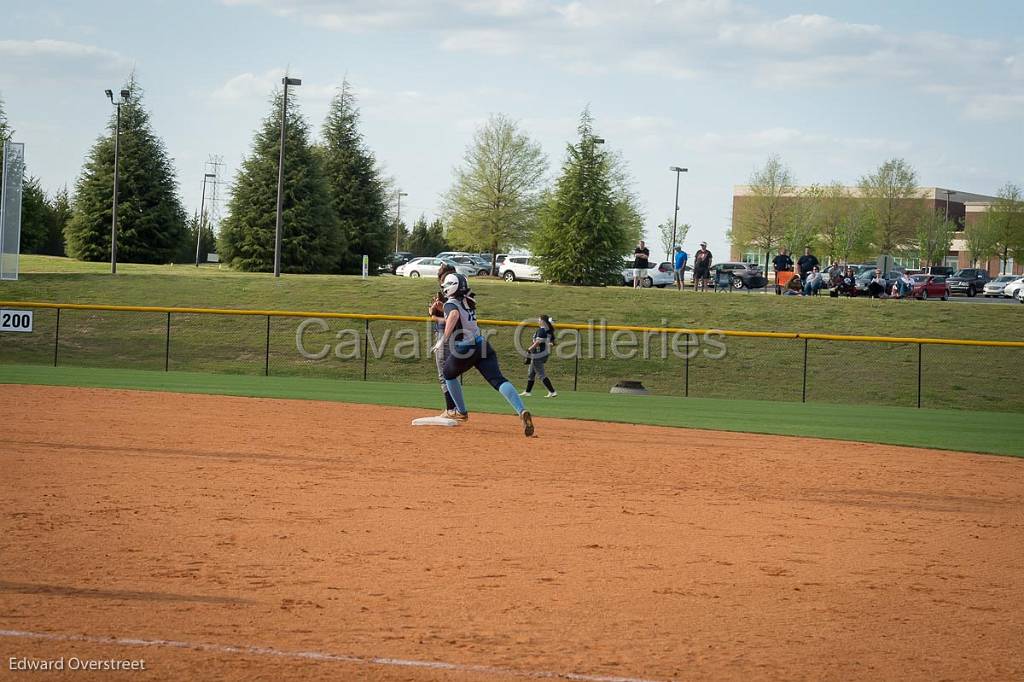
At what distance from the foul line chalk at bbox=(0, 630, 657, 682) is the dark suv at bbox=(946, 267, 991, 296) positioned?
218 ft

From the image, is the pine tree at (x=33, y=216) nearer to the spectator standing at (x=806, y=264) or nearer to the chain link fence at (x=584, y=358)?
the chain link fence at (x=584, y=358)

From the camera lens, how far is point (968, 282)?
6631 centimetres

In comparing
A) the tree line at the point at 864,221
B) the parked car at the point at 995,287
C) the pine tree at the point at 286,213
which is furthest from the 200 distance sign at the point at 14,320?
the tree line at the point at 864,221

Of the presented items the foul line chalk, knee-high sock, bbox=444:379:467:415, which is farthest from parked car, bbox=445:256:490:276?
the foul line chalk

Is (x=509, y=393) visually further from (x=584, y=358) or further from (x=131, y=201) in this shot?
(x=131, y=201)

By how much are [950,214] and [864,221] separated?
30720 millimetres

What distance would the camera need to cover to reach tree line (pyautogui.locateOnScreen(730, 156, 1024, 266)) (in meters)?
85.5

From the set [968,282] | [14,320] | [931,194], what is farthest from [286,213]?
[931,194]

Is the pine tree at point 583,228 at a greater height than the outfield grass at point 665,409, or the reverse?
the pine tree at point 583,228

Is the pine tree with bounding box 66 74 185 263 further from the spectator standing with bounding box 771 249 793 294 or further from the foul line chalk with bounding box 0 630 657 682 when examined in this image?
the foul line chalk with bounding box 0 630 657 682

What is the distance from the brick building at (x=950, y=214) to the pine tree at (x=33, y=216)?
174 feet

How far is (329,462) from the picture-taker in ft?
39.5

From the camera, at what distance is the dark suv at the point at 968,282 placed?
66188 mm

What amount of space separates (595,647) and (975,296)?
66.7 m
